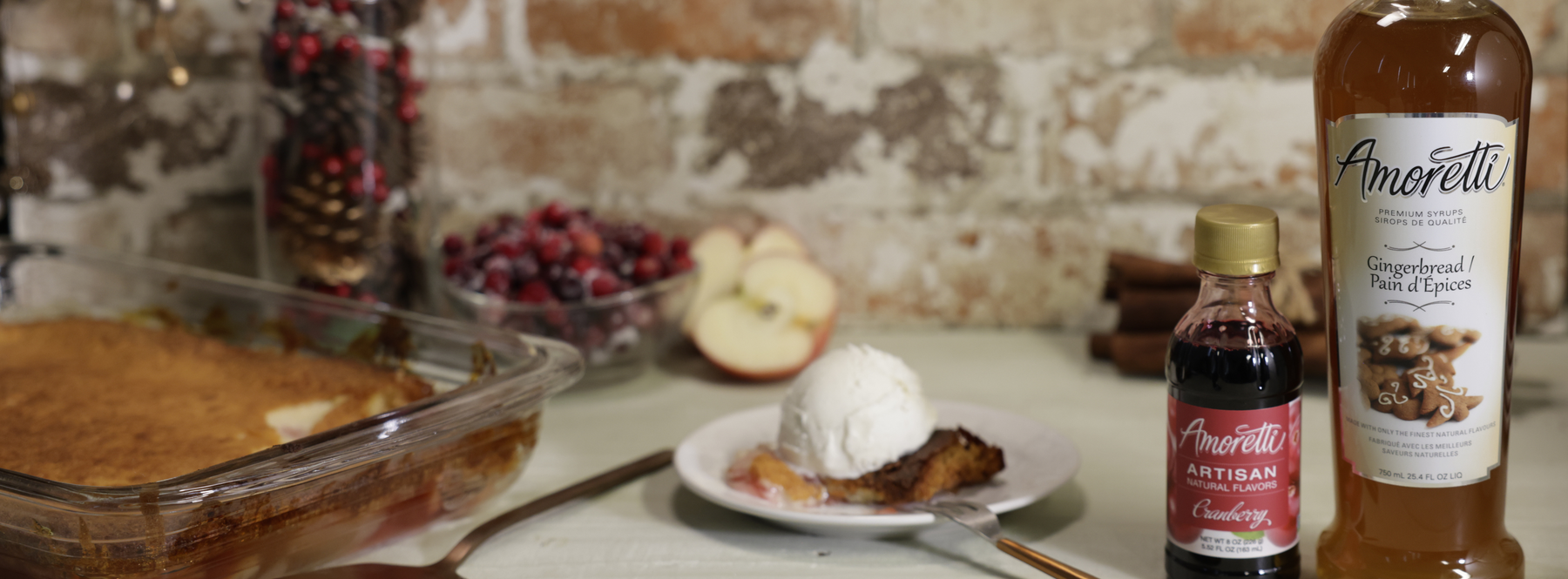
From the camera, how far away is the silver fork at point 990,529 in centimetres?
66

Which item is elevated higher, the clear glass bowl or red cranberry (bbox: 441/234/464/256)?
red cranberry (bbox: 441/234/464/256)

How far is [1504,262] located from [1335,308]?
3.2 inches

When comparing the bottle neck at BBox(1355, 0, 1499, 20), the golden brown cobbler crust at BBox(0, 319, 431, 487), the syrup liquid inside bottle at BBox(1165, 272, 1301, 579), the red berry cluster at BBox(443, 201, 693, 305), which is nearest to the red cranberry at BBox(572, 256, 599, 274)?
the red berry cluster at BBox(443, 201, 693, 305)

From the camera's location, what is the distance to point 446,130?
4.37 ft

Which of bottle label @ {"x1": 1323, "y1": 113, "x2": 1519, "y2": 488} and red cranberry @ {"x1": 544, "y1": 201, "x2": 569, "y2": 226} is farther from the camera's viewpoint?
red cranberry @ {"x1": 544, "y1": 201, "x2": 569, "y2": 226}

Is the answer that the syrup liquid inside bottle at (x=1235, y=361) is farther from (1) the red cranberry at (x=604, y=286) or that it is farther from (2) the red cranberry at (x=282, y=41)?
(2) the red cranberry at (x=282, y=41)

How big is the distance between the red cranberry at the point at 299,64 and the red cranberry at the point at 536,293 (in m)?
0.29

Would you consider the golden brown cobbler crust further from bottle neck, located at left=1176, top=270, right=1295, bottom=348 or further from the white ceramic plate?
bottle neck, located at left=1176, top=270, right=1295, bottom=348

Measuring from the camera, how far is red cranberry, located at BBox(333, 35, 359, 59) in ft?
3.51

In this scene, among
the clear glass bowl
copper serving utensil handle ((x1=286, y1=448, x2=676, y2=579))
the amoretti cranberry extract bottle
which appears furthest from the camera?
the clear glass bowl

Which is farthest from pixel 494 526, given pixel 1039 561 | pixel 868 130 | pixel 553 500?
pixel 868 130

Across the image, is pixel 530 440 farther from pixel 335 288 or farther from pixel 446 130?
pixel 446 130

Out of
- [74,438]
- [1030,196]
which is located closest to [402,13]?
[74,438]

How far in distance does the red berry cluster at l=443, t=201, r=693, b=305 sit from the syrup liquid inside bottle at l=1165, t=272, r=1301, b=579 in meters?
0.59
